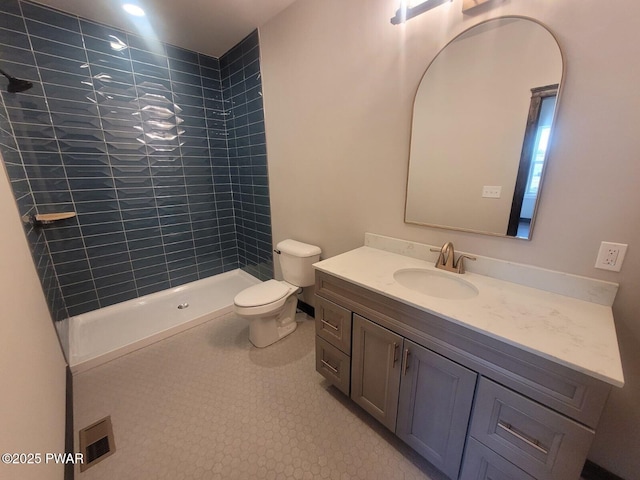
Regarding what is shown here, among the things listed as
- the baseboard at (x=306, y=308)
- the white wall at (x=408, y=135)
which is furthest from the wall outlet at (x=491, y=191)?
the baseboard at (x=306, y=308)

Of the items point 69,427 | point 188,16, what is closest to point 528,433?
point 69,427

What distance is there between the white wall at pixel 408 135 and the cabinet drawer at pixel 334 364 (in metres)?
0.75

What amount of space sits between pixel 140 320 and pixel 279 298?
1.47m

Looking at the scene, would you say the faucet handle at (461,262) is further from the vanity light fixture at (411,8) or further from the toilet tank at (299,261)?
the vanity light fixture at (411,8)

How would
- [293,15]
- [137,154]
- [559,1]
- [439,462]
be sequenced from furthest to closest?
[137,154] < [293,15] < [439,462] < [559,1]

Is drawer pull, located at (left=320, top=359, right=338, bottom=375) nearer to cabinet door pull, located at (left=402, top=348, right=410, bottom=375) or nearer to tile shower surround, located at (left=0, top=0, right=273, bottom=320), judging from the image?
cabinet door pull, located at (left=402, top=348, right=410, bottom=375)

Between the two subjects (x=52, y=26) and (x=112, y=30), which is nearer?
(x=52, y=26)

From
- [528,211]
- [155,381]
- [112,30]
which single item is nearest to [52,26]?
[112,30]

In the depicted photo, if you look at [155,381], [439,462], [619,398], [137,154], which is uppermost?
[137,154]

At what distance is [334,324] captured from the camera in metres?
1.45

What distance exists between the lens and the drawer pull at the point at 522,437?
817 millimetres

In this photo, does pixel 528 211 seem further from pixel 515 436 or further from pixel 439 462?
pixel 439 462

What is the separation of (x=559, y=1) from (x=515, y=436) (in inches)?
62.7

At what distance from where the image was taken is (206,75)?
2693 mm
